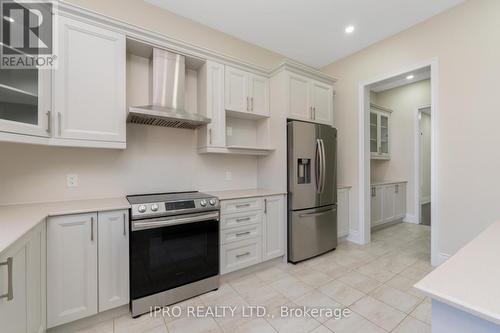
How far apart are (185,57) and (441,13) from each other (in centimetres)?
309

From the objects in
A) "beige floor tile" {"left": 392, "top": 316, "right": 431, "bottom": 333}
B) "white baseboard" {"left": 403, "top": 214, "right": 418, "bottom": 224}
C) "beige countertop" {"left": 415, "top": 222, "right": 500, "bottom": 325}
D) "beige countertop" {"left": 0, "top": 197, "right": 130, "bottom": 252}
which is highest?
"beige countertop" {"left": 0, "top": 197, "right": 130, "bottom": 252}

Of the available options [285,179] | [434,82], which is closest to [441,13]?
[434,82]

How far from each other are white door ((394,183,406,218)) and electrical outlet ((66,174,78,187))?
520 centimetres

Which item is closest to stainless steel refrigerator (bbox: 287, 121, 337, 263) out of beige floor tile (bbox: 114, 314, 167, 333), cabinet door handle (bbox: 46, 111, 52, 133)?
beige floor tile (bbox: 114, 314, 167, 333)

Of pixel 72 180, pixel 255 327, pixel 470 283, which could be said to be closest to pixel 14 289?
pixel 72 180

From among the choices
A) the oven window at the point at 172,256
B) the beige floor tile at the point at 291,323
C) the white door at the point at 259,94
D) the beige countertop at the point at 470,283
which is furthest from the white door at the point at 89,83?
the beige countertop at the point at 470,283

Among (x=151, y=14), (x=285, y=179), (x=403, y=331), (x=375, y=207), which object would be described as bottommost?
(x=403, y=331)

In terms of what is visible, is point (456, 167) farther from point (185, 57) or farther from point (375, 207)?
point (185, 57)

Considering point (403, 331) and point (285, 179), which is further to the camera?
point (285, 179)

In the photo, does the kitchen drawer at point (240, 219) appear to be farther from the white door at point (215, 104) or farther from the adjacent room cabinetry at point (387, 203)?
the adjacent room cabinetry at point (387, 203)

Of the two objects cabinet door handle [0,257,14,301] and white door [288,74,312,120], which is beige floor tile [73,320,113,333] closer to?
cabinet door handle [0,257,14,301]

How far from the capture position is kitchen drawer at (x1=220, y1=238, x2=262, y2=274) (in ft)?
7.72

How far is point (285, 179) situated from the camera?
111 inches

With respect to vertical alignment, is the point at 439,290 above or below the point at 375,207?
above
